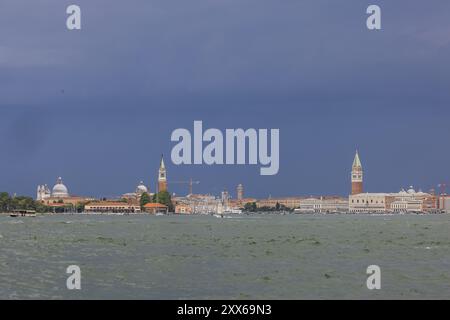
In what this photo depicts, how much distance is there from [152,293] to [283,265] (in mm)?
11468

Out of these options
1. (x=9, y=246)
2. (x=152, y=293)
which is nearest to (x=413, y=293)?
(x=152, y=293)

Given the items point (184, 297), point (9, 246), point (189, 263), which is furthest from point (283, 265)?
point (9, 246)

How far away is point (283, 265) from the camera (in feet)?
127

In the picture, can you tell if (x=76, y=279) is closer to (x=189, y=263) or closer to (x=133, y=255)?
(x=189, y=263)

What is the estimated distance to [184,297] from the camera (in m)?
27.3

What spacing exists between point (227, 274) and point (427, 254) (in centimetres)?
1545
